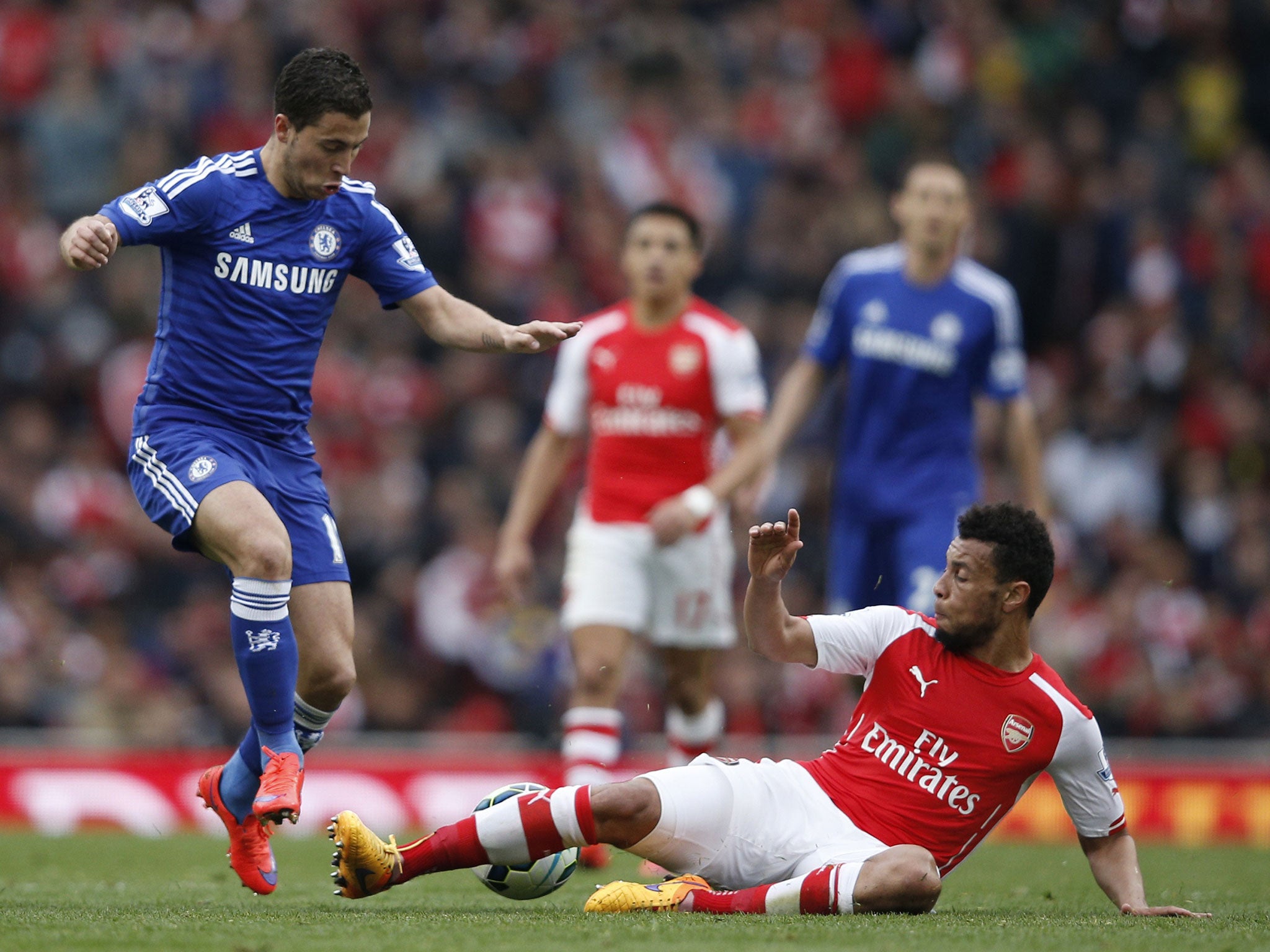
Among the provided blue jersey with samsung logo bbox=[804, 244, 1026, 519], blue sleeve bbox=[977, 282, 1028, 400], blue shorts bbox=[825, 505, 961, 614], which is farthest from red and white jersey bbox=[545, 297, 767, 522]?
blue sleeve bbox=[977, 282, 1028, 400]

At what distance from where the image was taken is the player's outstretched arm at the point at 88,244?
539 centimetres

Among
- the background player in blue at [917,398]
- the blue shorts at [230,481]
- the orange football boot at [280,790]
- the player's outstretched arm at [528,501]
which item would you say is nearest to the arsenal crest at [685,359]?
the background player in blue at [917,398]

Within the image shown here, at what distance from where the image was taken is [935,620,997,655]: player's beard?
217 inches

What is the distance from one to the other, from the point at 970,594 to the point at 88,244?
2.94 metres

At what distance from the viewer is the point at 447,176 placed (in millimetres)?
15102

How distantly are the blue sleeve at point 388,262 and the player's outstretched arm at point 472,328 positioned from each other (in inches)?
1.9

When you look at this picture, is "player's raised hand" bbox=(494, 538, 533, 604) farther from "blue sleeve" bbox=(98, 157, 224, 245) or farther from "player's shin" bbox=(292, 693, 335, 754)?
"blue sleeve" bbox=(98, 157, 224, 245)

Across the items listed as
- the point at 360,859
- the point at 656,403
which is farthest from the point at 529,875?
the point at 656,403

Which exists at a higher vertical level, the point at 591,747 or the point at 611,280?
the point at 611,280

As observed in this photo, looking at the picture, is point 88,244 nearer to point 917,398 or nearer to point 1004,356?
point 917,398

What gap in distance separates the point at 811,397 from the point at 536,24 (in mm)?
8990

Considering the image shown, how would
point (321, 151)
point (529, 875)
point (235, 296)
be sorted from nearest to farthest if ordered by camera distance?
point (529, 875) < point (321, 151) < point (235, 296)

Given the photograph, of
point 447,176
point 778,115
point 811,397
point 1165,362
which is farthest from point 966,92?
point 811,397

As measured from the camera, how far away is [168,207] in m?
5.88
